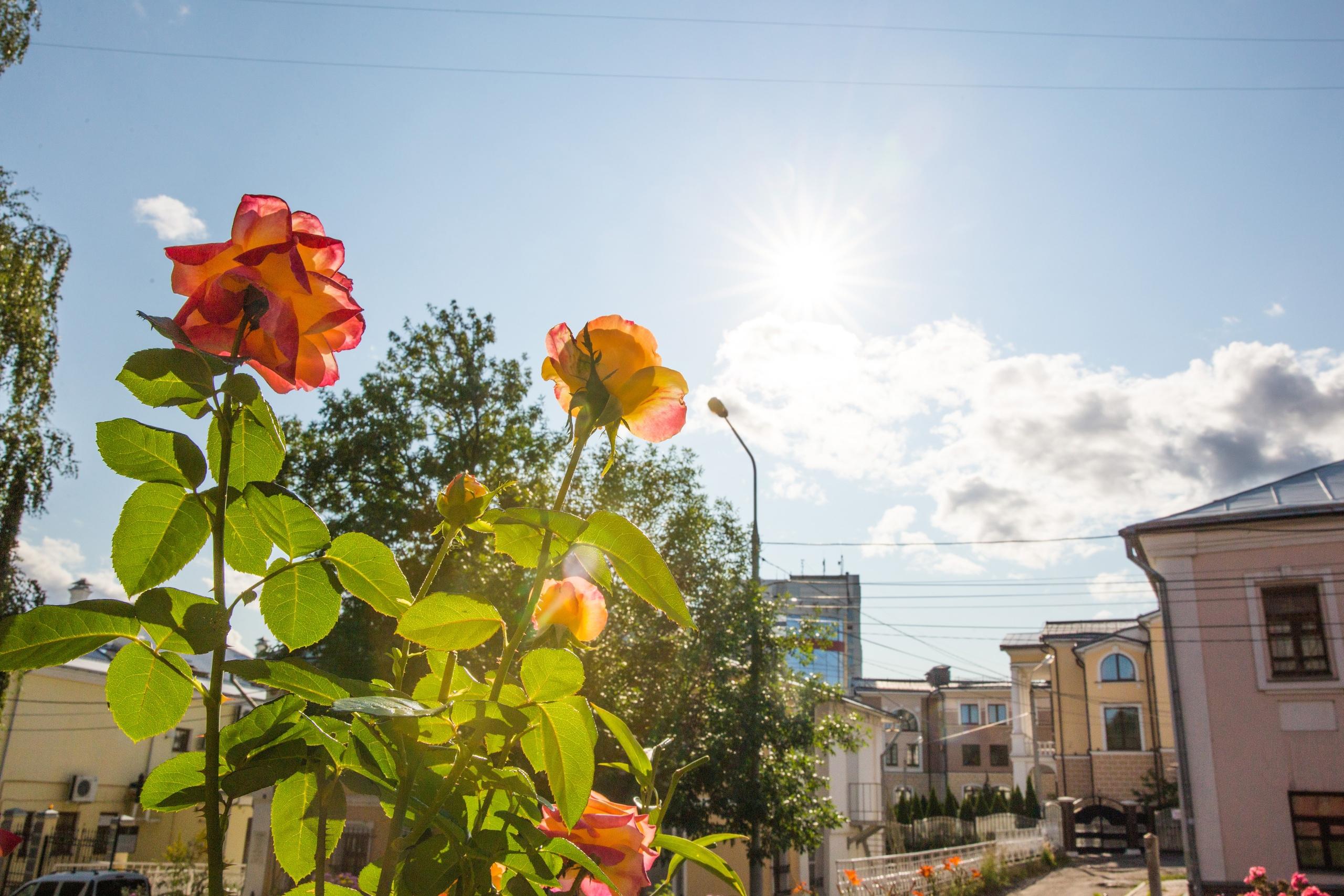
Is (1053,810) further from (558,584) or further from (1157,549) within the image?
(558,584)

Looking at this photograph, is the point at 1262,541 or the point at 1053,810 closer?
the point at 1262,541

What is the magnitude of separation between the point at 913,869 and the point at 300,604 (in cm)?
1563

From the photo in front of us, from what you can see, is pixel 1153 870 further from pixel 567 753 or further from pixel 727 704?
pixel 567 753

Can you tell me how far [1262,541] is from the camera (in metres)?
12.6

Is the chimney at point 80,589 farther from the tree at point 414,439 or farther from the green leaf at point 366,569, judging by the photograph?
the green leaf at point 366,569

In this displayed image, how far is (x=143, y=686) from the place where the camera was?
579 millimetres

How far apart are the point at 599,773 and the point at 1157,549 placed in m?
9.33

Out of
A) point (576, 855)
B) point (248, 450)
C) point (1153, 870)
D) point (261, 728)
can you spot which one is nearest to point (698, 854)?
point (576, 855)

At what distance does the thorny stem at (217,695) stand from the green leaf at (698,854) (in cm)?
32

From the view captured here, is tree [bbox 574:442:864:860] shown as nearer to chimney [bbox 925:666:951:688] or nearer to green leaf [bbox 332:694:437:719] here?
green leaf [bbox 332:694:437:719]

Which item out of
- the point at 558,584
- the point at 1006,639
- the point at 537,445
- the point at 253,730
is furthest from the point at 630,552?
the point at 1006,639

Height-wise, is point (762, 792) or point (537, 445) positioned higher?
point (537, 445)

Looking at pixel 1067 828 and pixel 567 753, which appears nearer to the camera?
pixel 567 753

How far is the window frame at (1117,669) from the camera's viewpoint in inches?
1102
